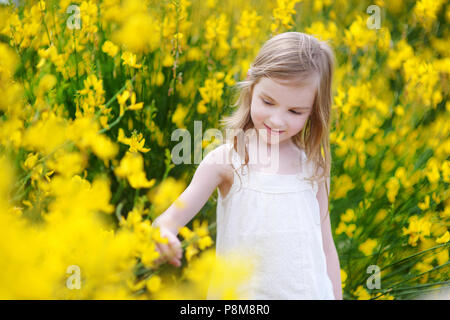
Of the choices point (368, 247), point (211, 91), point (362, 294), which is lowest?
point (362, 294)

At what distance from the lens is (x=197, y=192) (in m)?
1.02

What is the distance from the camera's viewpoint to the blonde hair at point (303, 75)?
1.01m

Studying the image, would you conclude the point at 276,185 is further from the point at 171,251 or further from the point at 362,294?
the point at 362,294

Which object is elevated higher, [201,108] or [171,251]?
[201,108]

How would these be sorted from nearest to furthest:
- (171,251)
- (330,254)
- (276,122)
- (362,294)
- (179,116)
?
(171,251), (276,122), (330,254), (362,294), (179,116)

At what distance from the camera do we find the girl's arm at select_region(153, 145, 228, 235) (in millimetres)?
961

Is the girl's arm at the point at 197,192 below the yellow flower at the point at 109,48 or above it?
below

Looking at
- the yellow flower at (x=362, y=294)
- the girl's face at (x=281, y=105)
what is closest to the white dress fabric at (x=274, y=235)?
the girl's face at (x=281, y=105)

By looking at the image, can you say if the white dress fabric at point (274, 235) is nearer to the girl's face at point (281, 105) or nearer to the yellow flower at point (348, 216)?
the girl's face at point (281, 105)

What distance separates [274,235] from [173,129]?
580mm

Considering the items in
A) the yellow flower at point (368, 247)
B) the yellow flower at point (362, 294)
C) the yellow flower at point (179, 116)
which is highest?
the yellow flower at point (179, 116)

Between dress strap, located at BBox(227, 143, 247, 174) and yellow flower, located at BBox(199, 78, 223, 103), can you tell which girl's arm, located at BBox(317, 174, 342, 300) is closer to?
dress strap, located at BBox(227, 143, 247, 174)

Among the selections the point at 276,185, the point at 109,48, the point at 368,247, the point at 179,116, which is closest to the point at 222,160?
the point at 276,185

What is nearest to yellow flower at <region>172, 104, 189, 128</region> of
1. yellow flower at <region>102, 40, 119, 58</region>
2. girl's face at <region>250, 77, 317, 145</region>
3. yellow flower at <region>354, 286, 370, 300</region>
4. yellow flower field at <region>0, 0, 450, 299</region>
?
yellow flower field at <region>0, 0, 450, 299</region>
